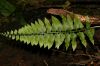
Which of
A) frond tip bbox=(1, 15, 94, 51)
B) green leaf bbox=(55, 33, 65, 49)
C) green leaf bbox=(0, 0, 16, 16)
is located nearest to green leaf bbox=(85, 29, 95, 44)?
frond tip bbox=(1, 15, 94, 51)

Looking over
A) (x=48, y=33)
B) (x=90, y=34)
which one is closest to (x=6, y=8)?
(x=48, y=33)

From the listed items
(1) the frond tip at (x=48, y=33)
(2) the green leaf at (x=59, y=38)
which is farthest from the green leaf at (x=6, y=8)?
(2) the green leaf at (x=59, y=38)

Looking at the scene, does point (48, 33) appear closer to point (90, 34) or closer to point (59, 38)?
point (59, 38)

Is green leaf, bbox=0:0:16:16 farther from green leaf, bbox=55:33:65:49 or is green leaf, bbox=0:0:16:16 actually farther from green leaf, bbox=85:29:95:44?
green leaf, bbox=85:29:95:44

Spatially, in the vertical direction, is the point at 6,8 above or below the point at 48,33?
above

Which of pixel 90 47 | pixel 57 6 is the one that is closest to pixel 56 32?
pixel 90 47

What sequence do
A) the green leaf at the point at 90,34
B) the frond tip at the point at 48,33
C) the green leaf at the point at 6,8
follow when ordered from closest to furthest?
the frond tip at the point at 48,33
the green leaf at the point at 90,34
the green leaf at the point at 6,8

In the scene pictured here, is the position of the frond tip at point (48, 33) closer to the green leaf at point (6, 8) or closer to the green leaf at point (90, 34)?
the green leaf at point (90, 34)

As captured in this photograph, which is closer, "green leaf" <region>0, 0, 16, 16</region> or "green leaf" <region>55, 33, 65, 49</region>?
"green leaf" <region>55, 33, 65, 49</region>

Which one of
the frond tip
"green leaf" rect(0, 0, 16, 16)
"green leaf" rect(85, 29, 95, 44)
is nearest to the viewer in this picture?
the frond tip

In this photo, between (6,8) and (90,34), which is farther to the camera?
(6,8)

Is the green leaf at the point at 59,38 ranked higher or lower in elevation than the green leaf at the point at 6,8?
lower
